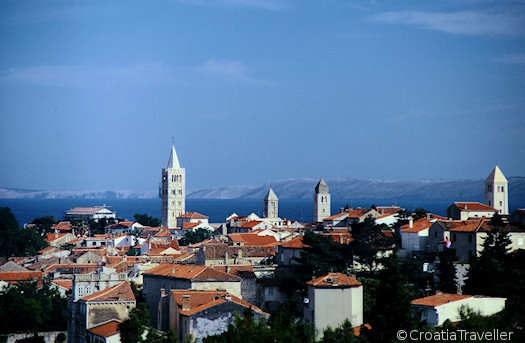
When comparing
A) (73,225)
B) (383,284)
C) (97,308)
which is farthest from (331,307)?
(73,225)

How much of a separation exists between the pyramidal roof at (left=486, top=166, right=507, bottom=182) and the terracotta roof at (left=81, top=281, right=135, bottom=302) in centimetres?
4024

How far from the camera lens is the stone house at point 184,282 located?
48969 mm

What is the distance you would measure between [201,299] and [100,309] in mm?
5400

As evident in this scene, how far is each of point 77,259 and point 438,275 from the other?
3103cm

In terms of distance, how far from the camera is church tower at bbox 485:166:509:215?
7886cm

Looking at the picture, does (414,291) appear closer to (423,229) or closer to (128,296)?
(423,229)

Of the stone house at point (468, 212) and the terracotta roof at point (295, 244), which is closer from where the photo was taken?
the terracotta roof at point (295, 244)

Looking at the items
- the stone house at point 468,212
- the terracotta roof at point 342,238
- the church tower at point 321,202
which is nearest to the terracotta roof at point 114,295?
the terracotta roof at point 342,238

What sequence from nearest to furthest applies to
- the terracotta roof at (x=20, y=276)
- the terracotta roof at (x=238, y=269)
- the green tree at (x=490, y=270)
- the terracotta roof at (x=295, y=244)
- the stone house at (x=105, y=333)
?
the stone house at (x=105, y=333) < the green tree at (x=490, y=270) < the terracotta roof at (x=238, y=269) < the terracotta roof at (x=295, y=244) < the terracotta roof at (x=20, y=276)

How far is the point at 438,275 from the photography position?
2056 inches

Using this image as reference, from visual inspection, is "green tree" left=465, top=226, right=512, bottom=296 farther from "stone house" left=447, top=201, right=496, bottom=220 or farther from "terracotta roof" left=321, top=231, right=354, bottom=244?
"stone house" left=447, top=201, right=496, bottom=220

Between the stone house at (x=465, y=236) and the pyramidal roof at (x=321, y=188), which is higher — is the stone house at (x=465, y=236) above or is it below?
below

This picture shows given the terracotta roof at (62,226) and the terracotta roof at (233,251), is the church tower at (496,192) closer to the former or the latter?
the terracotta roof at (233,251)

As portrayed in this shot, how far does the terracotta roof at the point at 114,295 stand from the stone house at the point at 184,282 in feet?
6.71
